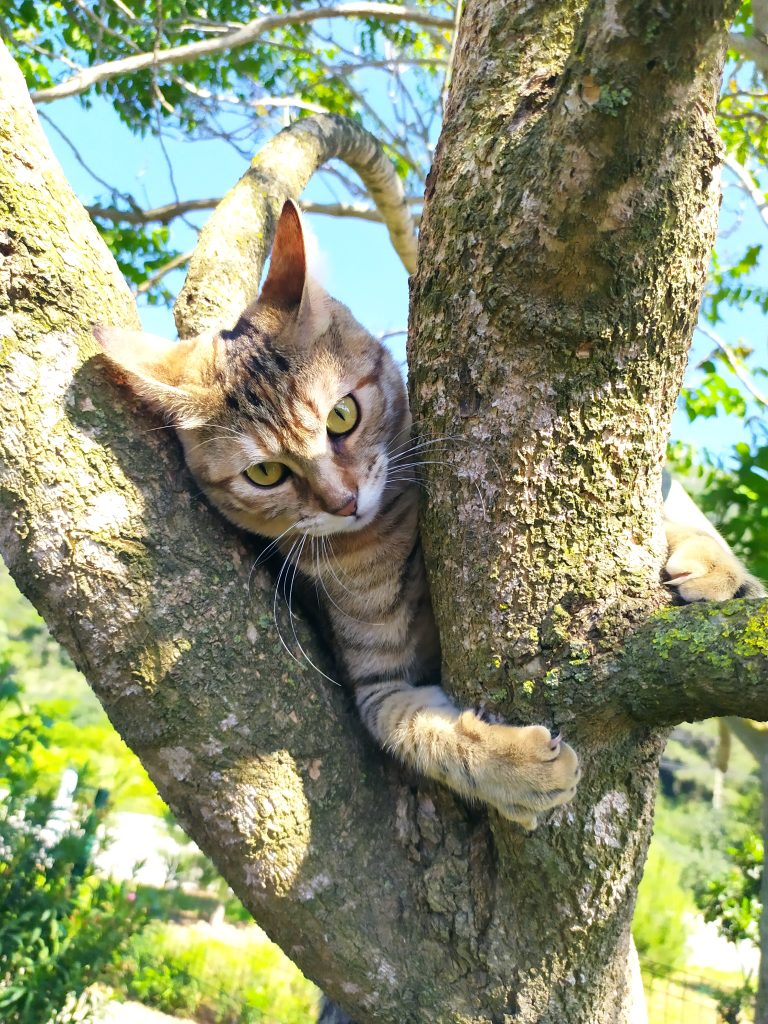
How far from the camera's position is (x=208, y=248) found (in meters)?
2.04

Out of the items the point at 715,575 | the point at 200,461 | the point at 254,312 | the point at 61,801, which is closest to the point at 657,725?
the point at 715,575

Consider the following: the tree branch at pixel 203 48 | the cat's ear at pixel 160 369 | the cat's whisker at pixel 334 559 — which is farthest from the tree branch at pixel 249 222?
the tree branch at pixel 203 48

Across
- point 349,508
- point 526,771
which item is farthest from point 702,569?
point 349,508

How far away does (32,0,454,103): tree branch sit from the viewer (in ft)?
11.3

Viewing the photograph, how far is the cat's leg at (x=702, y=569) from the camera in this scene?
1343 mm

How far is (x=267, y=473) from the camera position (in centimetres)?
179

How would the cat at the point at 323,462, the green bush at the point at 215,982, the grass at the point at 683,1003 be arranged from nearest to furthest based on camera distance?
the cat at the point at 323,462, the green bush at the point at 215,982, the grass at the point at 683,1003

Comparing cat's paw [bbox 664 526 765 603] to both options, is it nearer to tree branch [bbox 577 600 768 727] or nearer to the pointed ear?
tree branch [bbox 577 600 768 727]

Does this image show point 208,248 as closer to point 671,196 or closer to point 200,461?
point 200,461

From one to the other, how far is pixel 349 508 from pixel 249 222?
3.31 feet

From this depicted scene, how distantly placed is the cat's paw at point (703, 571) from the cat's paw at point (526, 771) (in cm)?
36

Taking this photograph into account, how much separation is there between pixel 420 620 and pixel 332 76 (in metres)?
5.61

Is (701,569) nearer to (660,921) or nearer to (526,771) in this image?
(526,771)

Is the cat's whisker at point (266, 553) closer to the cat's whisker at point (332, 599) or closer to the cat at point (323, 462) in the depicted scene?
the cat at point (323, 462)
